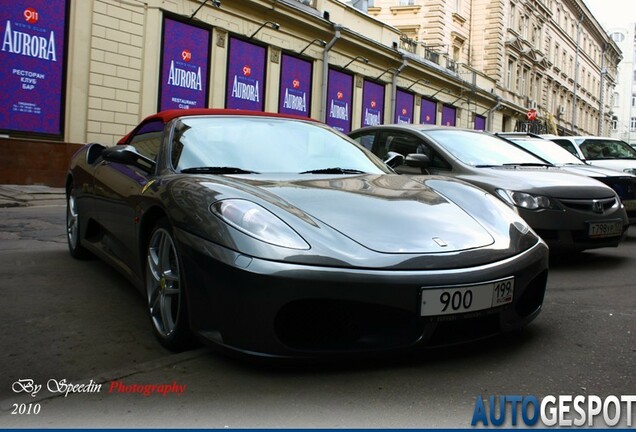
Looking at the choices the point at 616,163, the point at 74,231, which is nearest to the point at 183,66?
the point at 616,163

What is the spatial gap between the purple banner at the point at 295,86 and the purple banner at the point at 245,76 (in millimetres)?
968

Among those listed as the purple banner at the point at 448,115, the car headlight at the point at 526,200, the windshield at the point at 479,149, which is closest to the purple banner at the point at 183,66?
the windshield at the point at 479,149

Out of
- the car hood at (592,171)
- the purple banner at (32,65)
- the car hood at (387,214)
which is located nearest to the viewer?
the car hood at (387,214)

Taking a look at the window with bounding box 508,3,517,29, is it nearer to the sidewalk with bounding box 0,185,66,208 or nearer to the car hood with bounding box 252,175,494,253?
the sidewalk with bounding box 0,185,66,208

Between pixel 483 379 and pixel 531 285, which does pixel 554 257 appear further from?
pixel 483 379

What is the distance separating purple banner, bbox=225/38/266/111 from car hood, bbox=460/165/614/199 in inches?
491

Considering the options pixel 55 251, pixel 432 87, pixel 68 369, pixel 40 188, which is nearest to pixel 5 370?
pixel 68 369

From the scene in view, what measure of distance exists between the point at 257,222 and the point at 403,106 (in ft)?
77.7

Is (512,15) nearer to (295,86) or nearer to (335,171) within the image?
(295,86)

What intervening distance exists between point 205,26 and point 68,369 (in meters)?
15.1

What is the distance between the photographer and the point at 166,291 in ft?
9.38

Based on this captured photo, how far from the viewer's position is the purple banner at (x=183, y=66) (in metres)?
15.5

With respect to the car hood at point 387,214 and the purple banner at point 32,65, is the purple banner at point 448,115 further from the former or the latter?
the car hood at point 387,214

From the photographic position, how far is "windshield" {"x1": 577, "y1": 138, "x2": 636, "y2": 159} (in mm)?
10504
